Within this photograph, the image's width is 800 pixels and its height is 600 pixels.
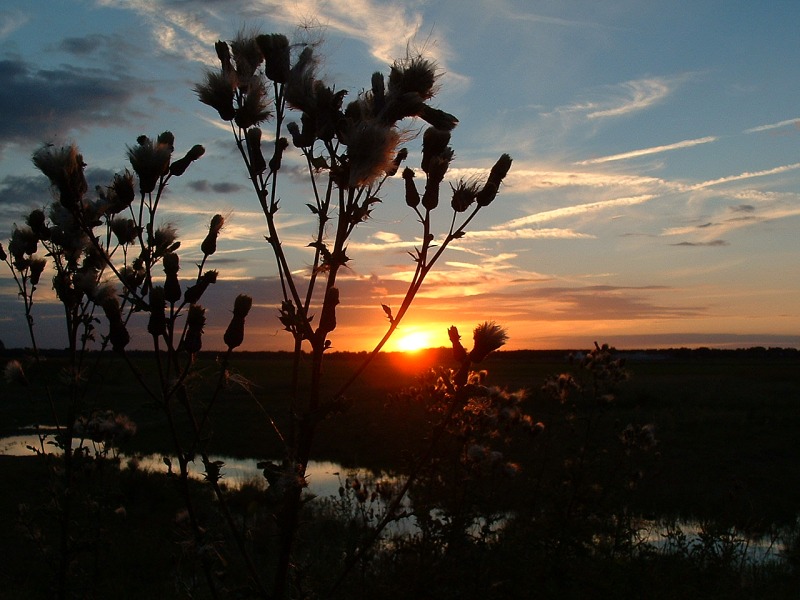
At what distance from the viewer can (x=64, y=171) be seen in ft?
8.20

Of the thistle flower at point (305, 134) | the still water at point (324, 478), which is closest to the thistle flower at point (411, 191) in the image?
the thistle flower at point (305, 134)

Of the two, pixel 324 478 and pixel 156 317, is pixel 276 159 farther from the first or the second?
pixel 324 478

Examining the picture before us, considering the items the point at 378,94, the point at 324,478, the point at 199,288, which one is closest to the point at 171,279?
the point at 199,288

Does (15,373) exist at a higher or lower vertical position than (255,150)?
lower

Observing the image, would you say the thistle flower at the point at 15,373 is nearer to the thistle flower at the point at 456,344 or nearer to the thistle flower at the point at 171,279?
the thistle flower at the point at 171,279

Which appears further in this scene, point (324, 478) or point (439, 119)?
point (324, 478)

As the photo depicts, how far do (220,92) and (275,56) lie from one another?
0.84 feet

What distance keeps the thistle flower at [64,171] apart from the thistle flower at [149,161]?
0.23 meters

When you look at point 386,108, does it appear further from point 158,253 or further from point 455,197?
point 158,253

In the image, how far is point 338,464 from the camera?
18156 mm

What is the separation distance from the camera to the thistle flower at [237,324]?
259 centimetres

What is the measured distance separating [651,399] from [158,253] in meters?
32.6

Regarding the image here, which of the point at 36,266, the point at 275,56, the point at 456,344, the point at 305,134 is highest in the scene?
the point at 275,56

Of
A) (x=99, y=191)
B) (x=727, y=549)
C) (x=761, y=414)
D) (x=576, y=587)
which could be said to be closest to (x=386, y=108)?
(x=99, y=191)
